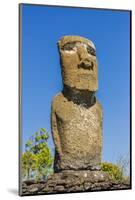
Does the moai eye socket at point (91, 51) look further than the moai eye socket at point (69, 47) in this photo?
Yes

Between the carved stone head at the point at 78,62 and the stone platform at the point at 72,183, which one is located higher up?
the carved stone head at the point at 78,62

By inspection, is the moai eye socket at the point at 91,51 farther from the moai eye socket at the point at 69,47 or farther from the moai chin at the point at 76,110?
the moai eye socket at the point at 69,47

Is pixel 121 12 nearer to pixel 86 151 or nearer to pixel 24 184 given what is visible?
pixel 86 151

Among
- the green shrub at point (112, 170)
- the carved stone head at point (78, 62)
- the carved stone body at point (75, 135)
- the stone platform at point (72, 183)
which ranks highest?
the carved stone head at point (78, 62)

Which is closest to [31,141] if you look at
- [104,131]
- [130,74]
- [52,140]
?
[52,140]

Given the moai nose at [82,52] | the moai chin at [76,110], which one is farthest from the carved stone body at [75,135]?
the moai nose at [82,52]

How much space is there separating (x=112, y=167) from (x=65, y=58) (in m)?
1.16

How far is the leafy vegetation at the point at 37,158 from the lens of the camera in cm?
623

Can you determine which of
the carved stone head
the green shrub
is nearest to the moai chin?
the carved stone head

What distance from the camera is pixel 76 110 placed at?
645 cm

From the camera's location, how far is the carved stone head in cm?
636

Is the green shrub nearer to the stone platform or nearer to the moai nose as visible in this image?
the stone platform

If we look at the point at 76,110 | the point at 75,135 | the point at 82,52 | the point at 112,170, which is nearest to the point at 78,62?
the point at 82,52

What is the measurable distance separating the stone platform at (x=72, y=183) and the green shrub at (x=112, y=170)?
0.05 meters
